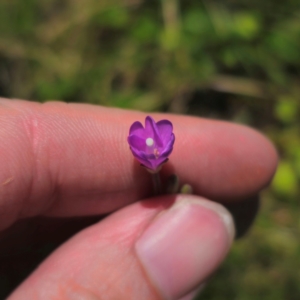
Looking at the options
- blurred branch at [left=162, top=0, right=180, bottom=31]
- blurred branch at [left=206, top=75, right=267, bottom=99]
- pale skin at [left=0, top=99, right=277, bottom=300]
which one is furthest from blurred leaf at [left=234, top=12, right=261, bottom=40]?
pale skin at [left=0, top=99, right=277, bottom=300]

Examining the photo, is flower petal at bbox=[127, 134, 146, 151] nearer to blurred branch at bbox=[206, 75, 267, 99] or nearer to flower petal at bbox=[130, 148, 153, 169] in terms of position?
flower petal at bbox=[130, 148, 153, 169]

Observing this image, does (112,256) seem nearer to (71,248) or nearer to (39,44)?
(71,248)

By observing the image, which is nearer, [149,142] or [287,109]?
[149,142]

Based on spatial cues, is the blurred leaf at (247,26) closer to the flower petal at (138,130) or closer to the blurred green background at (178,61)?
the blurred green background at (178,61)

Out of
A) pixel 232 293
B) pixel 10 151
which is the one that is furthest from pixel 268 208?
pixel 10 151

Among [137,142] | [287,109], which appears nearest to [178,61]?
[287,109]

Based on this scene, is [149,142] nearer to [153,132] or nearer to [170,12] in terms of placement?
[153,132]

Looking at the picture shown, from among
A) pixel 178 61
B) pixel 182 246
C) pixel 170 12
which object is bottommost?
pixel 182 246
